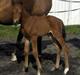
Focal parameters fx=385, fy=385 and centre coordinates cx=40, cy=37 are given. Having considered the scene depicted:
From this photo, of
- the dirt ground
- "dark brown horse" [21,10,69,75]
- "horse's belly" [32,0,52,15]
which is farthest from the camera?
"horse's belly" [32,0,52,15]

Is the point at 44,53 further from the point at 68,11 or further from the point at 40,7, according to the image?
the point at 68,11

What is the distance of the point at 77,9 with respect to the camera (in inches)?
707

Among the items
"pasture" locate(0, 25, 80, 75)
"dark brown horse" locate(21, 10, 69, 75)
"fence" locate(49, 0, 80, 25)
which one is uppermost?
"dark brown horse" locate(21, 10, 69, 75)

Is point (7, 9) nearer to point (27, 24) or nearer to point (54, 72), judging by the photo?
point (27, 24)

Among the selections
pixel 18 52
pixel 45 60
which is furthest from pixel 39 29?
pixel 18 52

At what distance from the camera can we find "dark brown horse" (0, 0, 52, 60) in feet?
27.8

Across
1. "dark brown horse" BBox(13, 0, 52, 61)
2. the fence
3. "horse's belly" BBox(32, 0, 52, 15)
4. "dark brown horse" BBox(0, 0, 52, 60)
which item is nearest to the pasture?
"dark brown horse" BBox(13, 0, 52, 61)

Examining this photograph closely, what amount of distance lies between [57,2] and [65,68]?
33.4 ft

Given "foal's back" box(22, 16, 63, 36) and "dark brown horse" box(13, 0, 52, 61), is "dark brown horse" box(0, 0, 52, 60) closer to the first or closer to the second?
"dark brown horse" box(13, 0, 52, 61)

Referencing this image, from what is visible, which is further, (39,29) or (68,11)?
(68,11)

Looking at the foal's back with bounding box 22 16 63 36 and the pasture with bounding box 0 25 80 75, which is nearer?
the foal's back with bounding box 22 16 63 36

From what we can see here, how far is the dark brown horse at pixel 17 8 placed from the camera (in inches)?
333

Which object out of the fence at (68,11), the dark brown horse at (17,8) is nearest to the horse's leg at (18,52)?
the dark brown horse at (17,8)

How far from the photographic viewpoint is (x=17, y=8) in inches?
331
